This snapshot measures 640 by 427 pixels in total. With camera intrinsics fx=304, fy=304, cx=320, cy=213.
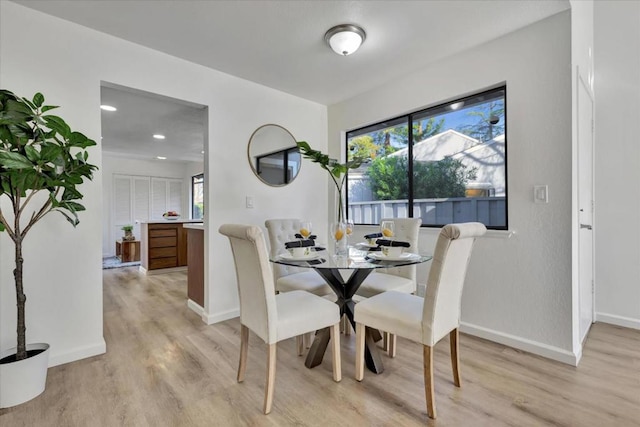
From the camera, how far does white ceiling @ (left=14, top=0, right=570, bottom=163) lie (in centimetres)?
203

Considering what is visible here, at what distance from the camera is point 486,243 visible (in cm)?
251

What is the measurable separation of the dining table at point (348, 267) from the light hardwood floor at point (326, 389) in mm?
104

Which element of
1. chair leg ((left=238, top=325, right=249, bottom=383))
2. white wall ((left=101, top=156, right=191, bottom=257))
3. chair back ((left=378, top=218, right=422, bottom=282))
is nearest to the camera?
chair leg ((left=238, top=325, right=249, bottom=383))

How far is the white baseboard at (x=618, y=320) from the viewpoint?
8.79ft

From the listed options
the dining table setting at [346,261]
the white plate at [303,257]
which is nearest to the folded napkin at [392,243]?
the dining table setting at [346,261]

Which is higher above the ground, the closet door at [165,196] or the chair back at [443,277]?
the closet door at [165,196]

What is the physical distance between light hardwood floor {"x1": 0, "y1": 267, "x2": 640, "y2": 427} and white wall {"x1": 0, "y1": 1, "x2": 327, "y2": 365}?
36 centimetres

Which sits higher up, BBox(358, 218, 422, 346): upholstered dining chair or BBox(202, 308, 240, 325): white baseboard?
BBox(358, 218, 422, 346): upholstered dining chair

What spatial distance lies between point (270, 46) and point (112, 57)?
48.5 inches

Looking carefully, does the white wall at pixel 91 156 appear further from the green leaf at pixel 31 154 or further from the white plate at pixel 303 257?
the white plate at pixel 303 257

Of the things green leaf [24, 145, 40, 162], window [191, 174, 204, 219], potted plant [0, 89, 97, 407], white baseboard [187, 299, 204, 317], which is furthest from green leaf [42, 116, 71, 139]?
window [191, 174, 204, 219]

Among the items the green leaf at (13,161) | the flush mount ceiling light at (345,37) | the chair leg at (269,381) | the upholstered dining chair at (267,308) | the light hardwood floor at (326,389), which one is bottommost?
the light hardwood floor at (326,389)

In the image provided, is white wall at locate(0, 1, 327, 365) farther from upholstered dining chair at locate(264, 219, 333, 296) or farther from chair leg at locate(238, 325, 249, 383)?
chair leg at locate(238, 325, 249, 383)

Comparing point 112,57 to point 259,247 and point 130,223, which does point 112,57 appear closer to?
point 259,247
